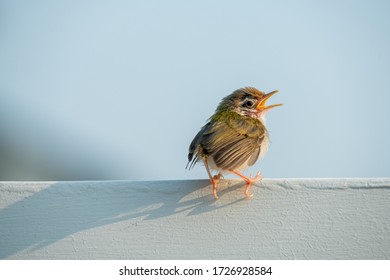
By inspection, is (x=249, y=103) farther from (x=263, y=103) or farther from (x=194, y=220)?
(x=194, y=220)

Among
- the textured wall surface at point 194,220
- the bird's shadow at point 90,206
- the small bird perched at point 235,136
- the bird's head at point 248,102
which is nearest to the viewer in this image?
the textured wall surface at point 194,220

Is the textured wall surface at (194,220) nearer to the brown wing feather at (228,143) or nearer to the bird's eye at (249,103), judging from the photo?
the brown wing feather at (228,143)

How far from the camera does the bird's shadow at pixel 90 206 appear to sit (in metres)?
3.75

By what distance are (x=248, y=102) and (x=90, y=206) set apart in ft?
8.22

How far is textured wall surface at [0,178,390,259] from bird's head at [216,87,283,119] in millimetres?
2002

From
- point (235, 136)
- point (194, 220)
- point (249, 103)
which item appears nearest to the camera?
point (194, 220)

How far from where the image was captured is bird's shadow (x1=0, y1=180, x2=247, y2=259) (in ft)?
12.3

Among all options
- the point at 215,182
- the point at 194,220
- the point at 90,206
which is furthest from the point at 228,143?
the point at 90,206

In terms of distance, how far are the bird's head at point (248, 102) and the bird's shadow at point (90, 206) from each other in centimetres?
203

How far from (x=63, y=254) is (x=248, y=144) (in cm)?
185

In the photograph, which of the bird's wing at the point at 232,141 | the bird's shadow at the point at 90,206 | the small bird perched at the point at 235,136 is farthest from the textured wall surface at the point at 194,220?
the bird's wing at the point at 232,141

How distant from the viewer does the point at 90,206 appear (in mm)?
3797

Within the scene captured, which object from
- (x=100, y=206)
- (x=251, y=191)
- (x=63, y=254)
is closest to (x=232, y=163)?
(x=251, y=191)

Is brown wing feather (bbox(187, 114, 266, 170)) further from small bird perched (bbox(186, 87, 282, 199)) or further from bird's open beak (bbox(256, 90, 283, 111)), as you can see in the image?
bird's open beak (bbox(256, 90, 283, 111))
